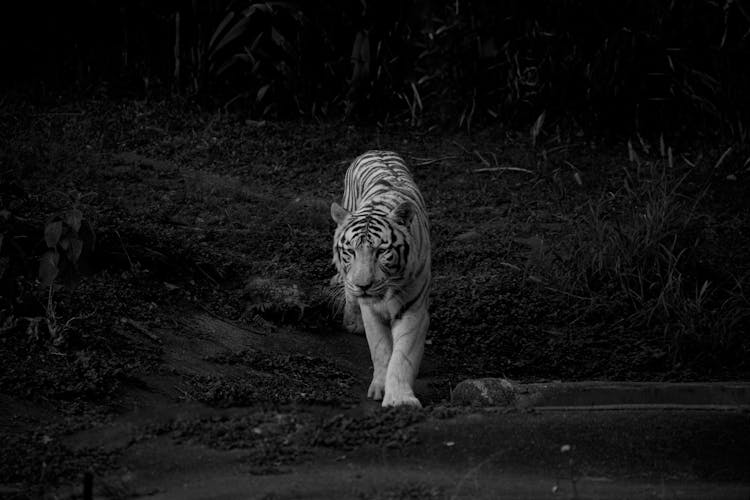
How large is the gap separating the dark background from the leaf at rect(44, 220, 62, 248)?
4.87m

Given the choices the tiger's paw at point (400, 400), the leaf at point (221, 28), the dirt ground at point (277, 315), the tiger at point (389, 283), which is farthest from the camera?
the leaf at point (221, 28)

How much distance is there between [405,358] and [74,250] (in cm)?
160

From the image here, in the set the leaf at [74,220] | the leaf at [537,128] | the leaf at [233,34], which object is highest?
the leaf at [233,34]

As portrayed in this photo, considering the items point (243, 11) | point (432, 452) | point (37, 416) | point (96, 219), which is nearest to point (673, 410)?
point (432, 452)

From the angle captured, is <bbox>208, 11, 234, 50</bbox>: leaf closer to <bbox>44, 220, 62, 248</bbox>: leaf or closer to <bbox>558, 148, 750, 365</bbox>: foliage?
<bbox>558, 148, 750, 365</bbox>: foliage

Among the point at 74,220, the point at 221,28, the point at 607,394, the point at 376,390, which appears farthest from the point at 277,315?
the point at 221,28

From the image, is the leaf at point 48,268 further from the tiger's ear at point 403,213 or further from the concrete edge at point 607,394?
the concrete edge at point 607,394

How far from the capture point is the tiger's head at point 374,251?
16.3 feet

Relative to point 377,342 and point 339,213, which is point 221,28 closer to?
point 339,213

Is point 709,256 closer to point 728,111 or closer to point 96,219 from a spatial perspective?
point 728,111

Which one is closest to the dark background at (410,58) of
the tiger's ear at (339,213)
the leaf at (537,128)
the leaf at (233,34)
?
the leaf at (233,34)

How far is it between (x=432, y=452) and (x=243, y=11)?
21.8 ft

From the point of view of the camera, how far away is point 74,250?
4.69 m

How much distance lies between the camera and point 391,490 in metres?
3.47
